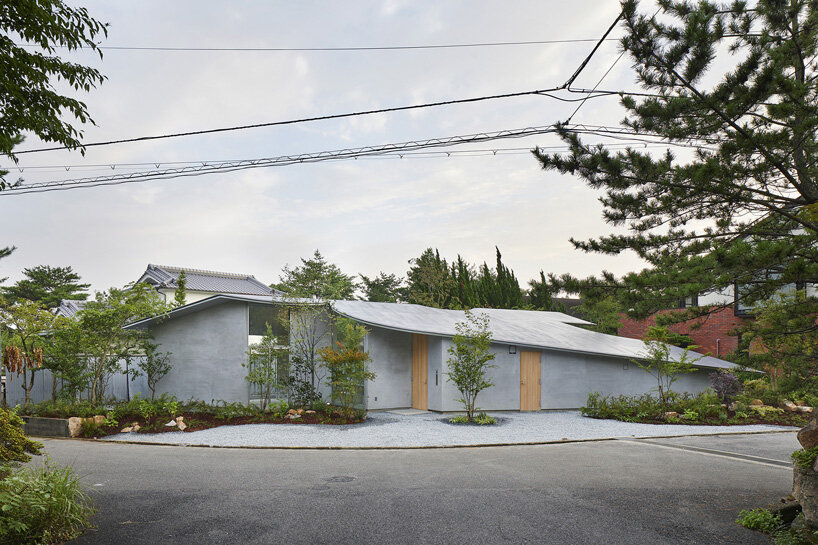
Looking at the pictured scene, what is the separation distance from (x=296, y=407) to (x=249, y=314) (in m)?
3.28

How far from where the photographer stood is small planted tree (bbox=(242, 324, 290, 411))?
49.3 ft

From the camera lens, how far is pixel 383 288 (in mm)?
37156

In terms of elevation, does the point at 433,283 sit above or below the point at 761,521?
above

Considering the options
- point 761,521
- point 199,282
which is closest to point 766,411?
point 761,521

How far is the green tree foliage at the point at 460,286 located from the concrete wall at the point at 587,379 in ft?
38.2

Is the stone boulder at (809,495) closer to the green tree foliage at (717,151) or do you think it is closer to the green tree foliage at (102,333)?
the green tree foliage at (717,151)

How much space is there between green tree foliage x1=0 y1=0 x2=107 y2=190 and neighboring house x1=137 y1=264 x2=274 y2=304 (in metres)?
25.5

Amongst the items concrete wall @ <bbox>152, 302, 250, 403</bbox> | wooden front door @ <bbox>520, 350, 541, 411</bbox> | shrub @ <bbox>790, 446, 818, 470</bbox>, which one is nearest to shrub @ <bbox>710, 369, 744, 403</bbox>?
wooden front door @ <bbox>520, 350, 541, 411</bbox>

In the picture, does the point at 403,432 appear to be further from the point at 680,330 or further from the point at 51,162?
the point at 680,330

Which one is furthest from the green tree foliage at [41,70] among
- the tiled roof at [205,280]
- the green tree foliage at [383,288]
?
the green tree foliage at [383,288]

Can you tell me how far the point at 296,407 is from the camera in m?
15.0

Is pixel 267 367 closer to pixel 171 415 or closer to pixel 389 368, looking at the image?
pixel 171 415

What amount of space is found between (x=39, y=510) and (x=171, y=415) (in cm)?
920

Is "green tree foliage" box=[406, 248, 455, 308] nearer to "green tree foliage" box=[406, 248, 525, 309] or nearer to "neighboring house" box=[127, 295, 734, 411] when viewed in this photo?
"green tree foliage" box=[406, 248, 525, 309]
